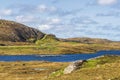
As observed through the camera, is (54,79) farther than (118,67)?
No

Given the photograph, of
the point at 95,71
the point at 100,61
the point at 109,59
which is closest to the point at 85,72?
the point at 95,71

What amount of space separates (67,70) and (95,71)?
9.75 meters

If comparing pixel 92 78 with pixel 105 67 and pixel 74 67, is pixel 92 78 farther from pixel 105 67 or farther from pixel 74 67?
pixel 74 67

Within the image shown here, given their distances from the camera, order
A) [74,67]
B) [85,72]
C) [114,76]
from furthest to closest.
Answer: [74,67], [85,72], [114,76]

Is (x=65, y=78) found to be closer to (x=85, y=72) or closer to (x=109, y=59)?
(x=85, y=72)

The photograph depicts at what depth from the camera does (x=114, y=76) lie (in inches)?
1240

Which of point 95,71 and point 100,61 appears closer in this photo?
point 95,71

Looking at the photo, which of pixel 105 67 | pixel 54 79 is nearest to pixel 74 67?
pixel 105 67

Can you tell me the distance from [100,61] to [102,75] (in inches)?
558

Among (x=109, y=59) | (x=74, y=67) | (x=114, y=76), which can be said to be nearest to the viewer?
(x=114, y=76)

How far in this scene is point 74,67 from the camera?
145ft

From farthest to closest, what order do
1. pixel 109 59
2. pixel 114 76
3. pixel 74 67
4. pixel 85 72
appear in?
pixel 109 59 → pixel 74 67 → pixel 85 72 → pixel 114 76

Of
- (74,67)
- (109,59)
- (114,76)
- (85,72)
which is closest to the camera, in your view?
(114,76)

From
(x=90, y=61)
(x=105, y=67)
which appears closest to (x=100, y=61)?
(x=90, y=61)
